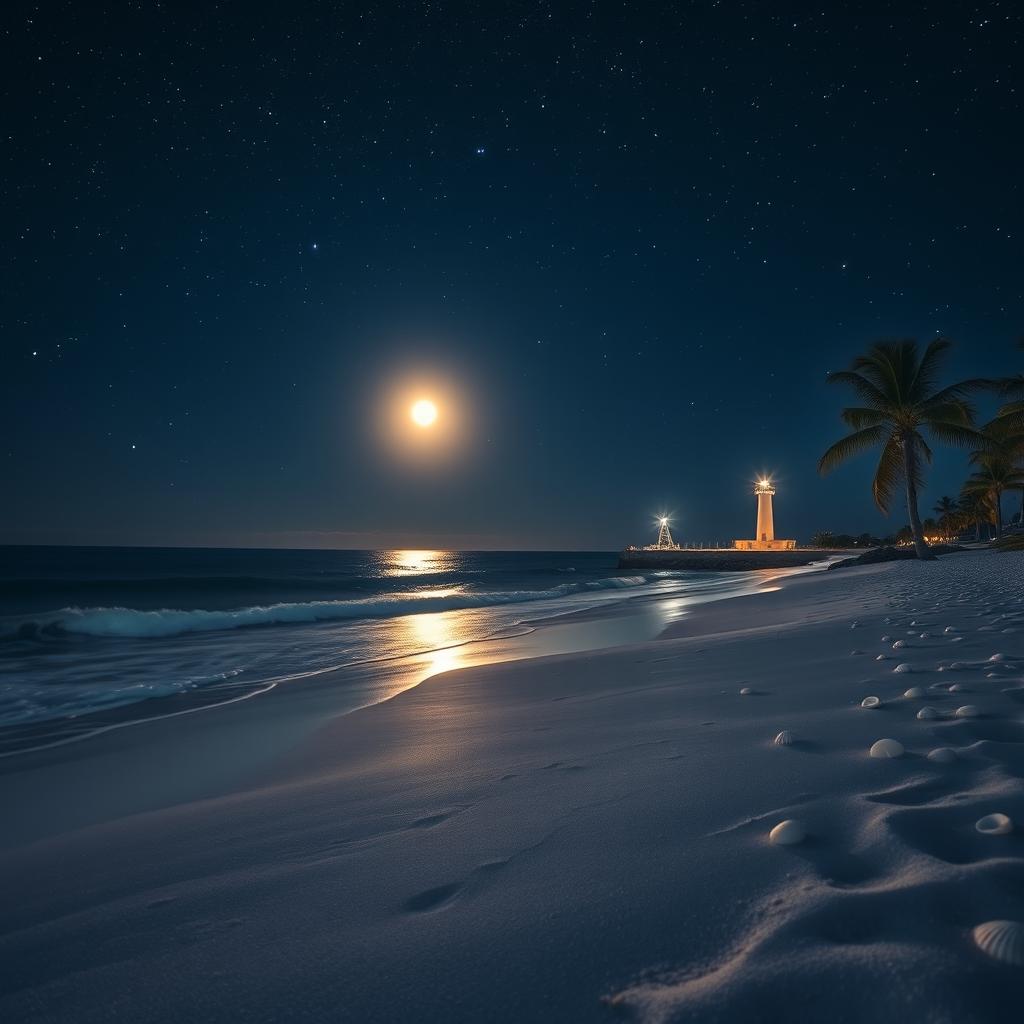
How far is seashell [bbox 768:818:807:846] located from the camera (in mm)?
1496

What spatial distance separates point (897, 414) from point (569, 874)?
80.2 ft

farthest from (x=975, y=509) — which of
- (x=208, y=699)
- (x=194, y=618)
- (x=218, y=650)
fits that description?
(x=208, y=699)

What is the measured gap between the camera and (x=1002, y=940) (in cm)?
102

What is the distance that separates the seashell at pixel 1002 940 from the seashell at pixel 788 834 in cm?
45

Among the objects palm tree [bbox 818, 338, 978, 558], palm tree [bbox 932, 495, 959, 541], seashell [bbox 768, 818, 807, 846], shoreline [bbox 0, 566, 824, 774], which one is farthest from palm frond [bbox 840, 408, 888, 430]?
palm tree [bbox 932, 495, 959, 541]

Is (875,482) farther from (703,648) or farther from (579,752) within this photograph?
(579,752)

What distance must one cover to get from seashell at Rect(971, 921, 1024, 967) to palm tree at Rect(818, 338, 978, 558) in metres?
22.7

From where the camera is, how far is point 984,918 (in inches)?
44.1

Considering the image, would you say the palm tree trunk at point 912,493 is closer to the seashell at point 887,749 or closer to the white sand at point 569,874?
the white sand at point 569,874

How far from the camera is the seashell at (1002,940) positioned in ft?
3.24

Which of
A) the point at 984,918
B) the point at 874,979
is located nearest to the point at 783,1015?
the point at 874,979

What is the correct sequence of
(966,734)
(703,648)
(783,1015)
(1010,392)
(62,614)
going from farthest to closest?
(1010,392)
(62,614)
(703,648)
(966,734)
(783,1015)

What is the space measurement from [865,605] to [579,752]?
21.4 ft

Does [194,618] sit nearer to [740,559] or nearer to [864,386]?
[864,386]
